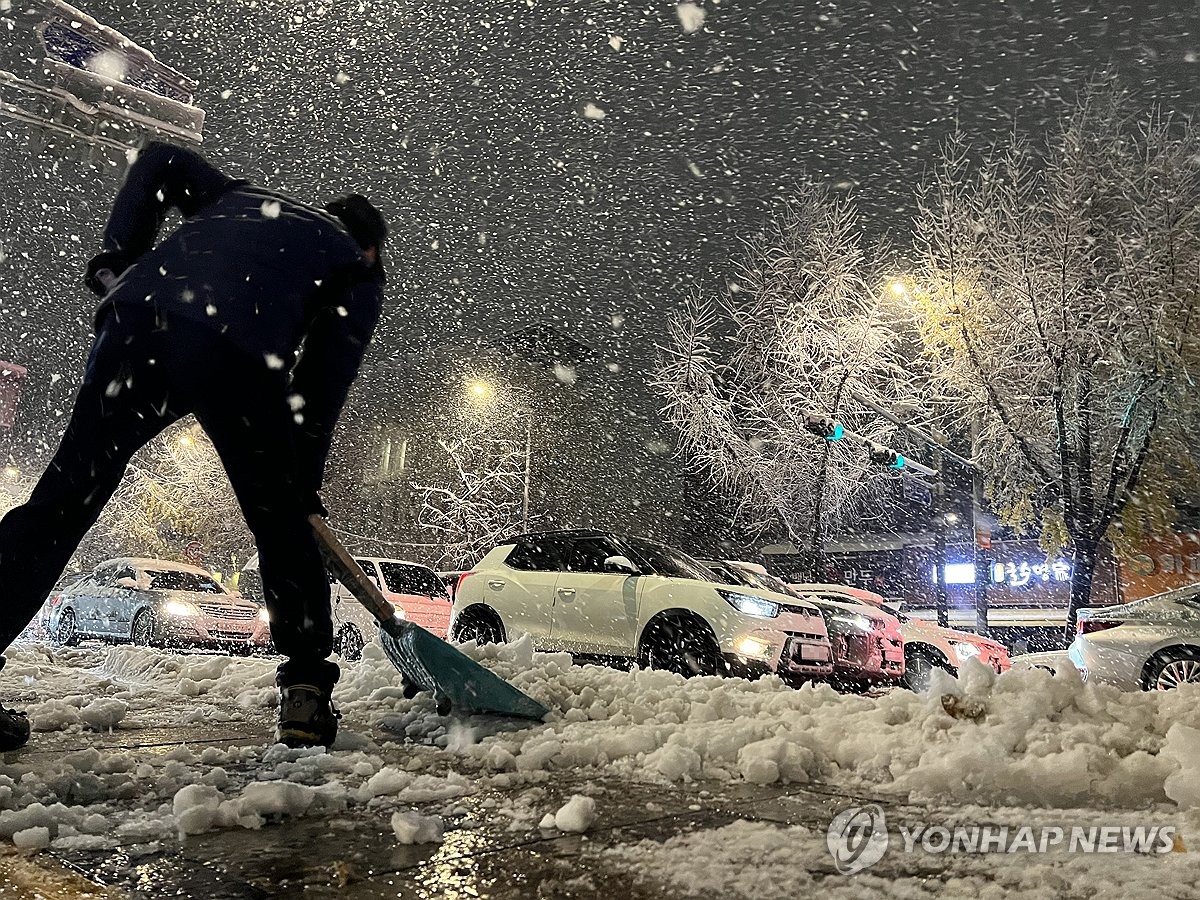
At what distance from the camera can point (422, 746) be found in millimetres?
3027

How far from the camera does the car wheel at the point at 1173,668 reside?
8734 mm

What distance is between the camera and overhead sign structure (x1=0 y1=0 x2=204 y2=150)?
20156 mm

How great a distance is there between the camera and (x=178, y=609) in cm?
1450

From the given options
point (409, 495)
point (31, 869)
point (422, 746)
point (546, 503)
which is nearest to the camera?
point (31, 869)

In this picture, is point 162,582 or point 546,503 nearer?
point 162,582

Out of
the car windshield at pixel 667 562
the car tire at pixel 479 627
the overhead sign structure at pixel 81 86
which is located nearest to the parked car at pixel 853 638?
the car windshield at pixel 667 562

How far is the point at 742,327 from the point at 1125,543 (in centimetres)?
1072

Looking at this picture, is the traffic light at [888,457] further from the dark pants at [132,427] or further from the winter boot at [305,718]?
the dark pants at [132,427]

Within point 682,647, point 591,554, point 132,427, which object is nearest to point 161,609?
point 591,554

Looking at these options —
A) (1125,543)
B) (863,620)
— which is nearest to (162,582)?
(863,620)

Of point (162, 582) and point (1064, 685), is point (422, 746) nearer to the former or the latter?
point (1064, 685)

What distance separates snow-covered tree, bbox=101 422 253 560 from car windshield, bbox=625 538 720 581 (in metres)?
30.0

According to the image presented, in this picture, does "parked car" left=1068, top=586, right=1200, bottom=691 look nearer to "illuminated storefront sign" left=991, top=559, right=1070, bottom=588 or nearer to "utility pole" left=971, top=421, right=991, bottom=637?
"utility pole" left=971, top=421, right=991, bottom=637

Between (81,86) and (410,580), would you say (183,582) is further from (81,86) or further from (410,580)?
(81,86)
